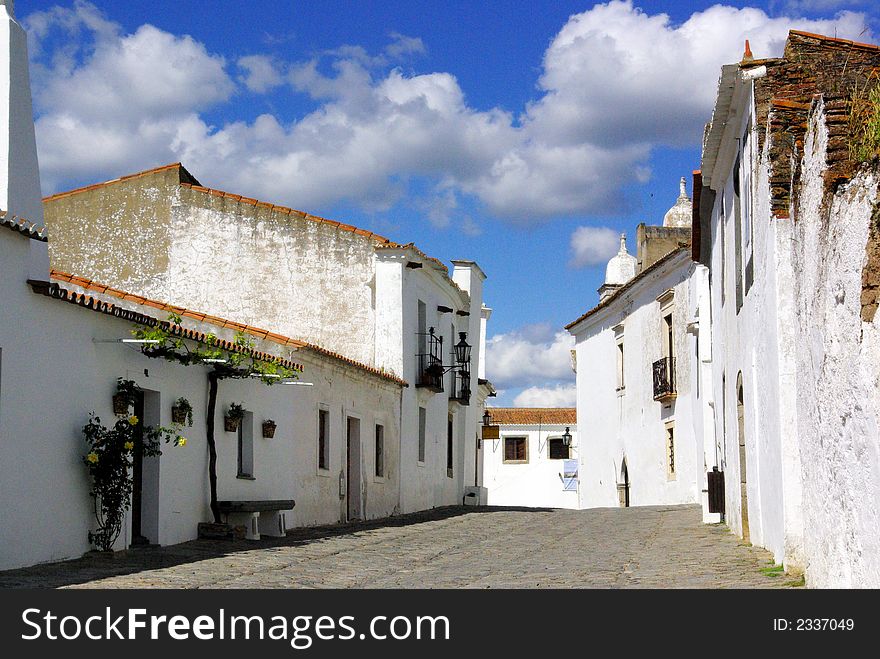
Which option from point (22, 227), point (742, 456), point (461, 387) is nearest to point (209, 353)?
point (22, 227)

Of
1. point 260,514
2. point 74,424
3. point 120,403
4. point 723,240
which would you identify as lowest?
point 260,514

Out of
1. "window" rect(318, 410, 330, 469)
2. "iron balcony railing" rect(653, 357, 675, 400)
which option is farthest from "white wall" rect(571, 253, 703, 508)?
"window" rect(318, 410, 330, 469)

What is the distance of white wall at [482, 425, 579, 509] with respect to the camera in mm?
55688

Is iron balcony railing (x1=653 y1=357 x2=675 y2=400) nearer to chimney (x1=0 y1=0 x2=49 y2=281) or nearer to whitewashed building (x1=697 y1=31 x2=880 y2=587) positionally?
whitewashed building (x1=697 y1=31 x2=880 y2=587)

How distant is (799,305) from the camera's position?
963 cm

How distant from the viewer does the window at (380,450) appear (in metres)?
25.0

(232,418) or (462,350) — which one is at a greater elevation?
(462,350)

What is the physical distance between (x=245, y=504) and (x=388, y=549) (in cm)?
238

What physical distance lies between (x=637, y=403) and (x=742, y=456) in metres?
19.4

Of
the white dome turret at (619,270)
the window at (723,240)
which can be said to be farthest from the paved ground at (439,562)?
the white dome turret at (619,270)

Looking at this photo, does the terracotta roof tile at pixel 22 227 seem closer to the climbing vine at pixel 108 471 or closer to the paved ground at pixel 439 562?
the climbing vine at pixel 108 471

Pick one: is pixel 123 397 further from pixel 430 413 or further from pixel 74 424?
pixel 430 413

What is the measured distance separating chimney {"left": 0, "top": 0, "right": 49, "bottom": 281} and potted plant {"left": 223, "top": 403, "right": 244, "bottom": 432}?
4.27 m
